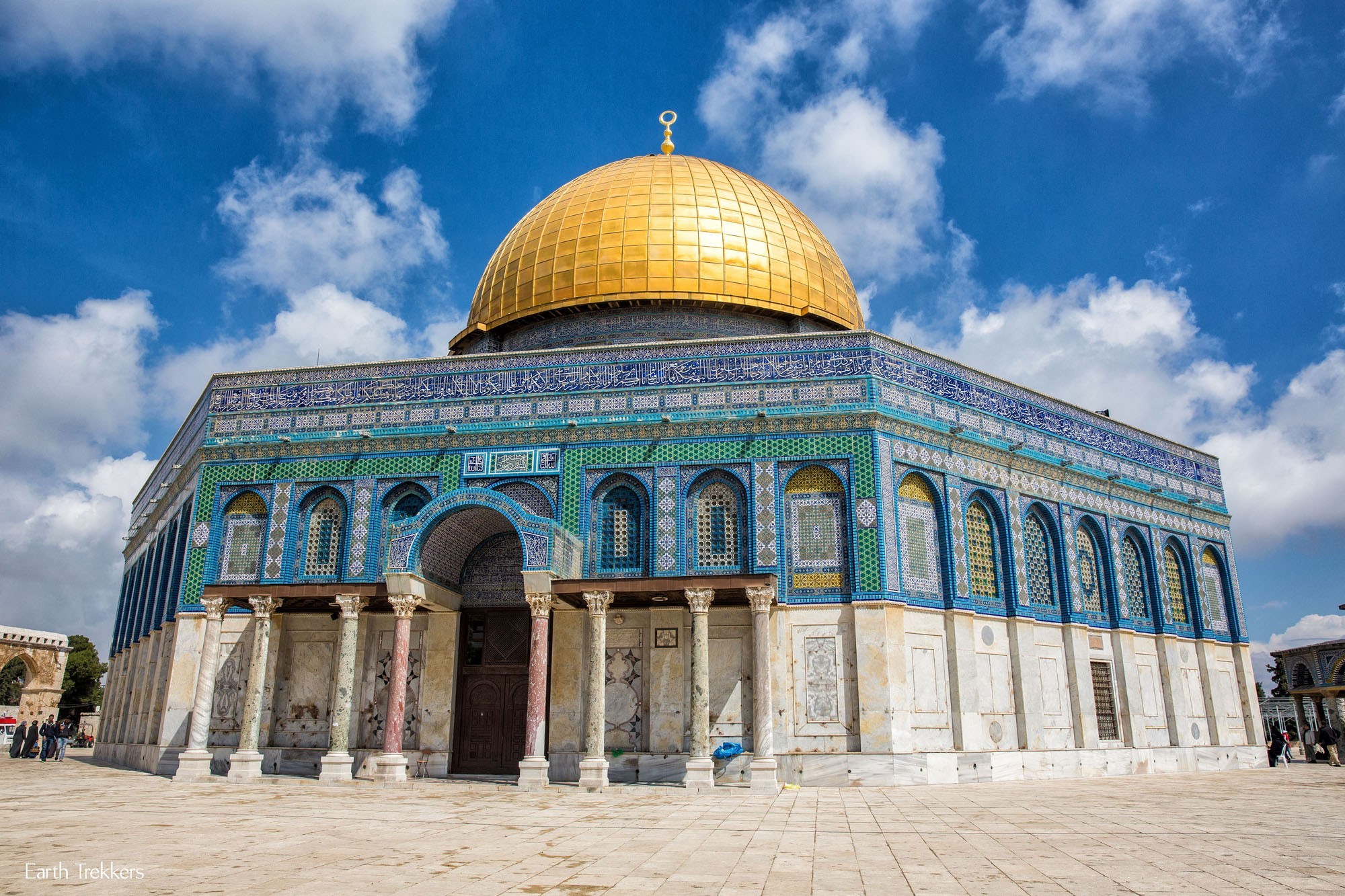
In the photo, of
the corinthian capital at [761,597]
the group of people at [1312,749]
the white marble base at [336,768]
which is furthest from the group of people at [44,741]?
the group of people at [1312,749]

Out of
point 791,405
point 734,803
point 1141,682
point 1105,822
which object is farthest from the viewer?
point 1141,682

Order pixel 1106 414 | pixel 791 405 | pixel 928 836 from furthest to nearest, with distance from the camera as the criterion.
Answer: pixel 1106 414 → pixel 791 405 → pixel 928 836

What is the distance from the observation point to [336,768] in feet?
53.1

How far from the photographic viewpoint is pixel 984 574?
18.5 m

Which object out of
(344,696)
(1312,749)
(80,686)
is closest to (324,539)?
(344,696)

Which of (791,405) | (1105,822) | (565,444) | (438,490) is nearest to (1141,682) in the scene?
(791,405)

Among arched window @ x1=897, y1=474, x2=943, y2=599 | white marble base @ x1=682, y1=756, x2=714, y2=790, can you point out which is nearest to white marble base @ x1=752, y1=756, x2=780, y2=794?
white marble base @ x1=682, y1=756, x2=714, y2=790

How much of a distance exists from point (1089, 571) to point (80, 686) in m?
60.5

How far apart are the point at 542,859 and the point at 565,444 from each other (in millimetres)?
10980

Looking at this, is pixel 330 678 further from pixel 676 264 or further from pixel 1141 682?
pixel 1141 682

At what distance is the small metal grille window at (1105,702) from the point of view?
1977 centimetres

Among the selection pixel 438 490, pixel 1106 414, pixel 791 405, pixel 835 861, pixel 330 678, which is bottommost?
pixel 835 861

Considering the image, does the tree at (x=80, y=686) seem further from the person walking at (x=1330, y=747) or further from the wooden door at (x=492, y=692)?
the person walking at (x=1330, y=747)

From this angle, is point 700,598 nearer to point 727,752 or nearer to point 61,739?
point 727,752
